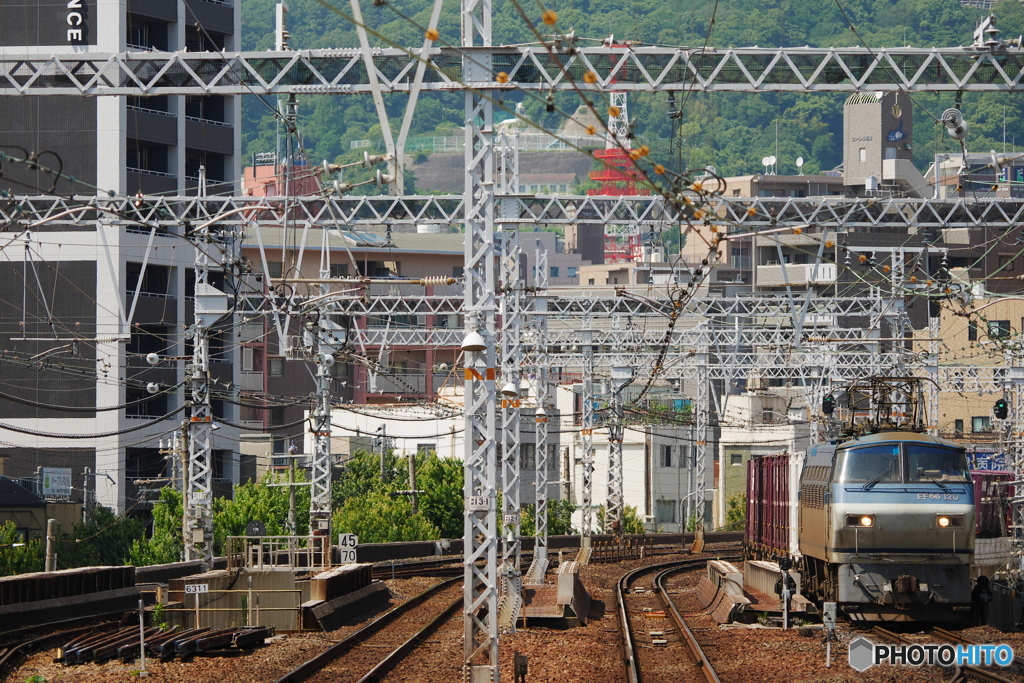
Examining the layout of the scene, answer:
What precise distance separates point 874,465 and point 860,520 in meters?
0.92

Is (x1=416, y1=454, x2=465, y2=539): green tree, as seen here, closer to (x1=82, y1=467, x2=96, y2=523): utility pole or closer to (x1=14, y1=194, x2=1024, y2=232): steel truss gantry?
(x1=82, y1=467, x2=96, y2=523): utility pole

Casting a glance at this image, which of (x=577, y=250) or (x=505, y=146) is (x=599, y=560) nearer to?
(x=505, y=146)

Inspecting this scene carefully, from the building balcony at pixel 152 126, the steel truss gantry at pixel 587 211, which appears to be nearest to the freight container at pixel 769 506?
the steel truss gantry at pixel 587 211

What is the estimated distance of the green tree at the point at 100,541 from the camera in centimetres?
4850

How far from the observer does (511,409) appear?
29625 millimetres

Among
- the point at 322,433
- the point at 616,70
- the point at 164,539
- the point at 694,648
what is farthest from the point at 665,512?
the point at 616,70

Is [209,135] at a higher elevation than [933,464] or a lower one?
higher

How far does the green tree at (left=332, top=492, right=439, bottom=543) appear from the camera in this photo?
52906 mm

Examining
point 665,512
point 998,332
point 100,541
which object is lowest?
point 665,512

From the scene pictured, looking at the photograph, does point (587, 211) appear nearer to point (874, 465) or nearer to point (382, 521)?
point (874, 465)

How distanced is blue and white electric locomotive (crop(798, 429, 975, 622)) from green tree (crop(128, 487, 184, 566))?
27450 mm

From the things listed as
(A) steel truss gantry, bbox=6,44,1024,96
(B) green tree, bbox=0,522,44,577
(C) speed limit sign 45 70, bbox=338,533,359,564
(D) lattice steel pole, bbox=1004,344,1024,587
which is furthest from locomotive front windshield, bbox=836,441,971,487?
(B) green tree, bbox=0,522,44,577

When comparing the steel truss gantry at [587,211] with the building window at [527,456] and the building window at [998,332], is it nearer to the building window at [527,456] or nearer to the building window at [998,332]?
the building window at [998,332]

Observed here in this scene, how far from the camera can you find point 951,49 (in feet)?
64.4
